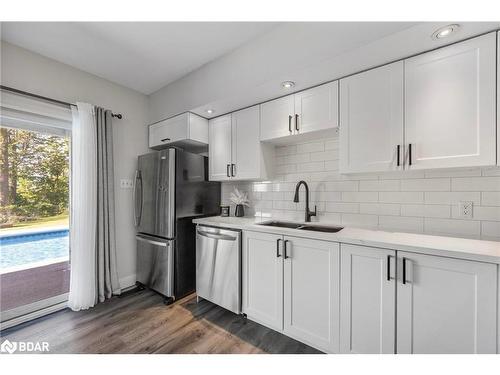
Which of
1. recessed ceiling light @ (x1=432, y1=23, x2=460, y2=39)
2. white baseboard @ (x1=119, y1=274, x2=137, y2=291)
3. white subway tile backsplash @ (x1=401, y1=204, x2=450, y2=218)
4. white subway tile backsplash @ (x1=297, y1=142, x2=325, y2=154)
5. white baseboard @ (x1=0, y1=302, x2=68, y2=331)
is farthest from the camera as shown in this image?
white baseboard @ (x1=119, y1=274, x2=137, y2=291)

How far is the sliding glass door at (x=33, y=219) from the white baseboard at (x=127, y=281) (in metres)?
0.54

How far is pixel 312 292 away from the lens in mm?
1613

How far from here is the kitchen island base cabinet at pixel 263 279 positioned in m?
1.79

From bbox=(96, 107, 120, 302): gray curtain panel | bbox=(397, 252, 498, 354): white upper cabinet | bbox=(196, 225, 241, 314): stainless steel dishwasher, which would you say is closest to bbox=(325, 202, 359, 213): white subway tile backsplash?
bbox=(397, 252, 498, 354): white upper cabinet

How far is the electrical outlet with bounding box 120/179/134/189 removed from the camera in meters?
2.75

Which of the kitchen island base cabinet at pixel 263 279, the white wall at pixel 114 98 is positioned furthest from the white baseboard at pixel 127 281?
the kitchen island base cabinet at pixel 263 279

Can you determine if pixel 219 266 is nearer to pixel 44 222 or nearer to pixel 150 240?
pixel 150 240

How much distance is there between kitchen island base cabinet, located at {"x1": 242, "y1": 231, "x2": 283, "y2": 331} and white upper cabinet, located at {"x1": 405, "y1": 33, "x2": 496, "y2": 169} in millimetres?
1245

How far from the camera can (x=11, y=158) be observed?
2016 millimetres

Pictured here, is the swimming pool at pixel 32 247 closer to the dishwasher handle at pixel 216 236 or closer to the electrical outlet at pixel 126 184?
the electrical outlet at pixel 126 184

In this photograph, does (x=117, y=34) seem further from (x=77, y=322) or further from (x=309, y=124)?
(x=77, y=322)

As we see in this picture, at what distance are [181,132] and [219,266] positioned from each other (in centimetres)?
161

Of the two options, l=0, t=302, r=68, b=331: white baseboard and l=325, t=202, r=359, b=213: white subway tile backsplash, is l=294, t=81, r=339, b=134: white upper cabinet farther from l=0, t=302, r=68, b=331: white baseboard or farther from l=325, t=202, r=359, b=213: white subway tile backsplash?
l=0, t=302, r=68, b=331: white baseboard
